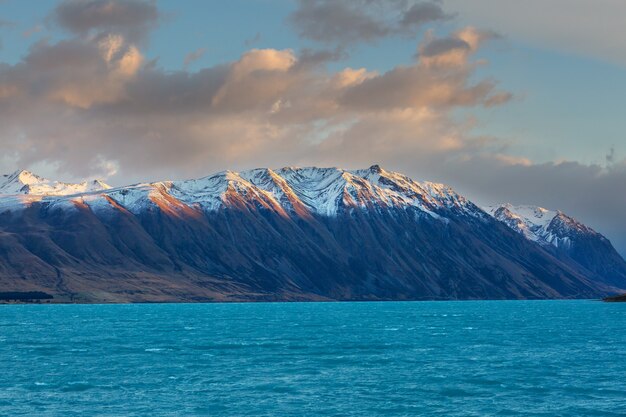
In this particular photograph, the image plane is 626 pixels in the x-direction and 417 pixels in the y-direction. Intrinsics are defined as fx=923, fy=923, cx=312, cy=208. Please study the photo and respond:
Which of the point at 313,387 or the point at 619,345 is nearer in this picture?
the point at 313,387

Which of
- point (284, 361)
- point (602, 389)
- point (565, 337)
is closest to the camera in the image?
point (602, 389)

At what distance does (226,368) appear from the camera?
403 ft

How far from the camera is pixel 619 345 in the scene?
16100 cm

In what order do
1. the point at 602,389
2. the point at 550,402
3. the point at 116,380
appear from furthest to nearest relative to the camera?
the point at 116,380 < the point at 602,389 < the point at 550,402

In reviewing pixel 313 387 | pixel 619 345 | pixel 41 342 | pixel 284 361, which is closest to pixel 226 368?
pixel 284 361

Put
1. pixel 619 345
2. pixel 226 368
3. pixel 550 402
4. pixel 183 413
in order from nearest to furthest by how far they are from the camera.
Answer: pixel 183 413, pixel 550 402, pixel 226 368, pixel 619 345

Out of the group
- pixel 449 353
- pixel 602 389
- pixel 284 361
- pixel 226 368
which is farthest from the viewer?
pixel 449 353

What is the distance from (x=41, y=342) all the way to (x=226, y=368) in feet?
198

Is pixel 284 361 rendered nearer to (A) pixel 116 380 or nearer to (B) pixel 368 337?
(A) pixel 116 380

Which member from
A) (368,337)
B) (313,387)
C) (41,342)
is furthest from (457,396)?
(41,342)

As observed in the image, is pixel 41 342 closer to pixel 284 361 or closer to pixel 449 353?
pixel 284 361

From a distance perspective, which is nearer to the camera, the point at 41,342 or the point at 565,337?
the point at 41,342

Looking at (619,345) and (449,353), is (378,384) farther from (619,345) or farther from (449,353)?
(619,345)

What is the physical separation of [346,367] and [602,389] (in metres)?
35.2
